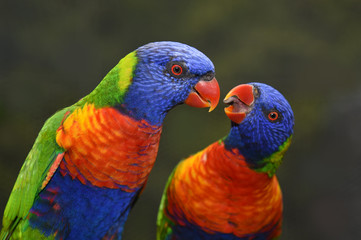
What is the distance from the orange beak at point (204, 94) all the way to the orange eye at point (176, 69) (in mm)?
99

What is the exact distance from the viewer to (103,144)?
61.9 inches

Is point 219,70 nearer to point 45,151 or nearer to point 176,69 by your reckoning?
point 176,69

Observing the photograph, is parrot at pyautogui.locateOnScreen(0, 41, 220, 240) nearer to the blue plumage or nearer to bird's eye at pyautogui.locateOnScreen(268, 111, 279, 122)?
the blue plumage

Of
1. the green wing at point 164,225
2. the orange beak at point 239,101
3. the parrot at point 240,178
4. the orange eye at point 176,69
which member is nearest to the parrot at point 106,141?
the orange eye at point 176,69

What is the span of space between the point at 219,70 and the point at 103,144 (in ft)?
7.92

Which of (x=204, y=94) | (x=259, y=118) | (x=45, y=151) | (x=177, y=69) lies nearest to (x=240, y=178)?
(x=259, y=118)

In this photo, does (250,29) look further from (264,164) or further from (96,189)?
(96,189)

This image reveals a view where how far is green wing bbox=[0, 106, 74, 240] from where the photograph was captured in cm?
161

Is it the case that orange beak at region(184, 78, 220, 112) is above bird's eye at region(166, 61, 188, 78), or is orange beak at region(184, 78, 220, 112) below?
below

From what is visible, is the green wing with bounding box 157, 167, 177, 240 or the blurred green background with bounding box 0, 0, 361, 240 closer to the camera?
the green wing with bounding box 157, 167, 177, 240

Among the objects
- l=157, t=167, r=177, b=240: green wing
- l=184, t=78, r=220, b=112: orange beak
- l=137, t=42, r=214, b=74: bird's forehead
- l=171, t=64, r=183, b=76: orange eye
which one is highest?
l=137, t=42, r=214, b=74: bird's forehead

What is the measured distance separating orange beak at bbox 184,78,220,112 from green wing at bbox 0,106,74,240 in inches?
22.0

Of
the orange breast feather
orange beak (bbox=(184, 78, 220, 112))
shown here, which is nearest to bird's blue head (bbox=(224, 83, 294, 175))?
the orange breast feather

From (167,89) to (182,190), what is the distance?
0.73 meters
